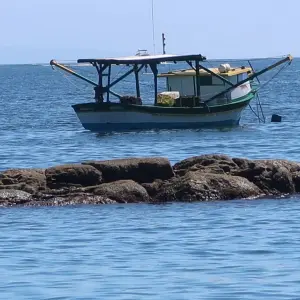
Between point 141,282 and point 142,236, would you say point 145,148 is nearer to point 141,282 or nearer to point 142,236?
point 142,236

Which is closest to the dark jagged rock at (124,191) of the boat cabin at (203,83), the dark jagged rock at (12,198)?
the dark jagged rock at (12,198)

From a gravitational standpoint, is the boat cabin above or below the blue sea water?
above

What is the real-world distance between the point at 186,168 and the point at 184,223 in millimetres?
3480

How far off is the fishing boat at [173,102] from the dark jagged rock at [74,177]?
2113 cm

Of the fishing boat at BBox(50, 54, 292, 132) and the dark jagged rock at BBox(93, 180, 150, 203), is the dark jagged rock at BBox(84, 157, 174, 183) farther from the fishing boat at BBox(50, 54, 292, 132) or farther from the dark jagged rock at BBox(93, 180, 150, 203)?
the fishing boat at BBox(50, 54, 292, 132)

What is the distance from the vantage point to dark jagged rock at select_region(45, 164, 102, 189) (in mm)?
21828

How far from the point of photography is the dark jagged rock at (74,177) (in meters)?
21.8

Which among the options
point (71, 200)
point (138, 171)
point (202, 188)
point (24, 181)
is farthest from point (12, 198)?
point (202, 188)

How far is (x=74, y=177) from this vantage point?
21.8 meters

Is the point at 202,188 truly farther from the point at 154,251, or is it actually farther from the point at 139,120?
the point at 139,120

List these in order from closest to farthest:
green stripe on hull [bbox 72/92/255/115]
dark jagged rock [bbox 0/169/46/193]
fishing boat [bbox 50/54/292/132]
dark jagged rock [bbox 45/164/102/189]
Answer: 1. dark jagged rock [bbox 0/169/46/193]
2. dark jagged rock [bbox 45/164/102/189]
3. green stripe on hull [bbox 72/92/255/115]
4. fishing boat [bbox 50/54/292/132]

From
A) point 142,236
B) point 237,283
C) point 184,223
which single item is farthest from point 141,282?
point 184,223

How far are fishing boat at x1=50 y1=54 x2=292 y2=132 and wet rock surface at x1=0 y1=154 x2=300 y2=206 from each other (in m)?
20.6

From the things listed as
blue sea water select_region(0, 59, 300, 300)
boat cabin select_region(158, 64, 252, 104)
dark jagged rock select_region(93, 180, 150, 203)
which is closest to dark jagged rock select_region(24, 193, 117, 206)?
dark jagged rock select_region(93, 180, 150, 203)
